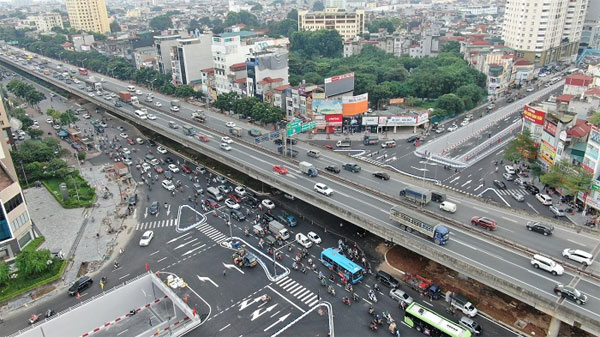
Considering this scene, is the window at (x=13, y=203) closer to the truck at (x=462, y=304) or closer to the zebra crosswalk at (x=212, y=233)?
the zebra crosswalk at (x=212, y=233)

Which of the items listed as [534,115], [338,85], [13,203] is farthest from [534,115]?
[13,203]

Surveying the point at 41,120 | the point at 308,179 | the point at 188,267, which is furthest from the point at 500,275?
the point at 41,120

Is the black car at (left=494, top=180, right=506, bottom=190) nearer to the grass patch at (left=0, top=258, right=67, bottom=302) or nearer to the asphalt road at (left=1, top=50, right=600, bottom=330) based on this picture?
the asphalt road at (left=1, top=50, right=600, bottom=330)

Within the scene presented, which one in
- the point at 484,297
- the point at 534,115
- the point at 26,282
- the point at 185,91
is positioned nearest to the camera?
the point at 484,297

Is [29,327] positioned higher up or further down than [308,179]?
further down

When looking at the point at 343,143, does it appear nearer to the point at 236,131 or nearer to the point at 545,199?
the point at 236,131

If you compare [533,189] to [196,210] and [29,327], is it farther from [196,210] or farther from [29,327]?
[29,327]

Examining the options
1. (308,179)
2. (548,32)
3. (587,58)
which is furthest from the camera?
(587,58)
